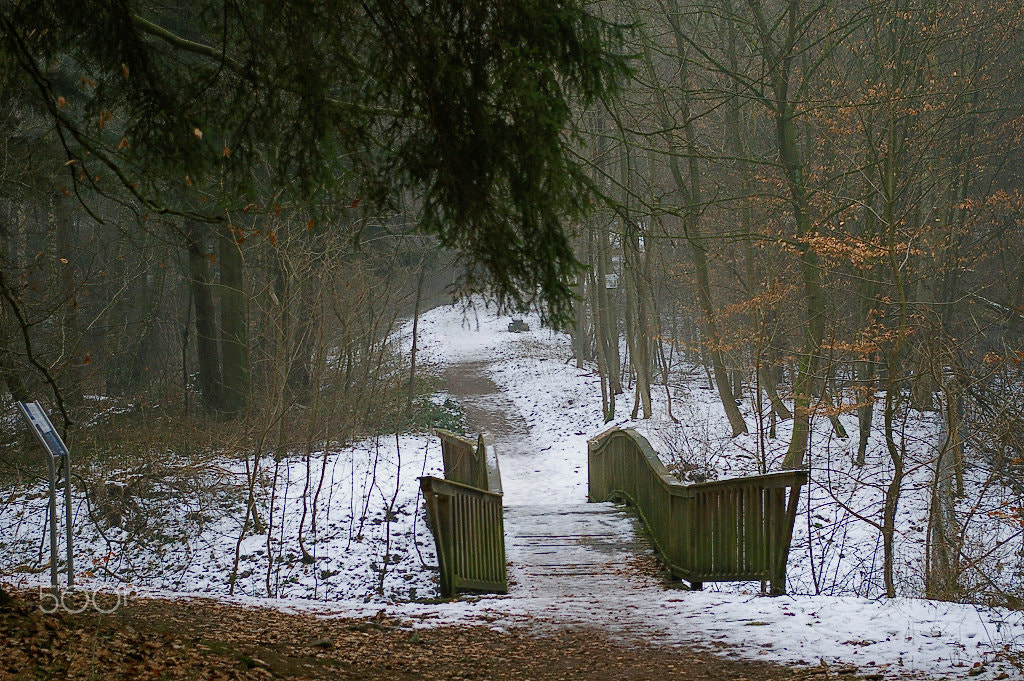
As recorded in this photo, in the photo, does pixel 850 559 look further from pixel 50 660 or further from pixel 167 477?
pixel 50 660

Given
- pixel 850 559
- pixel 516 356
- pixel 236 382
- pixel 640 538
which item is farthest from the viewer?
pixel 516 356

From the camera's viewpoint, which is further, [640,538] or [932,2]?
[932,2]

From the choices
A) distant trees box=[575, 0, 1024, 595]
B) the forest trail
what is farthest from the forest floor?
distant trees box=[575, 0, 1024, 595]

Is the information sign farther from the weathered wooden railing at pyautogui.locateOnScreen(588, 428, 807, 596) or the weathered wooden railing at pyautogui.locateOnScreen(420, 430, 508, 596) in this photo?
the weathered wooden railing at pyautogui.locateOnScreen(588, 428, 807, 596)

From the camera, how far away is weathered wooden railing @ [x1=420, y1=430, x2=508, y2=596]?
7723 millimetres

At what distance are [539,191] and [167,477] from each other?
369 inches

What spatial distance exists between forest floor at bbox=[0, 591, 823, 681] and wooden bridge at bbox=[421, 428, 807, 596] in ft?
5.67

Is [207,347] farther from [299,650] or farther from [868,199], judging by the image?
[868,199]

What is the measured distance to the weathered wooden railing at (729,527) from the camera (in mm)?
7258

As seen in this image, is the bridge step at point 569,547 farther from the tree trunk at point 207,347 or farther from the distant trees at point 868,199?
the tree trunk at point 207,347

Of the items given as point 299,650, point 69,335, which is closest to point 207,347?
point 69,335

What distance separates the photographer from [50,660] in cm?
379

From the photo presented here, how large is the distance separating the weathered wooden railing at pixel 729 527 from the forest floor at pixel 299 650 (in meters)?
2.11

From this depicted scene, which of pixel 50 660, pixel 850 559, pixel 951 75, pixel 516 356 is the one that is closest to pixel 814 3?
pixel 951 75
